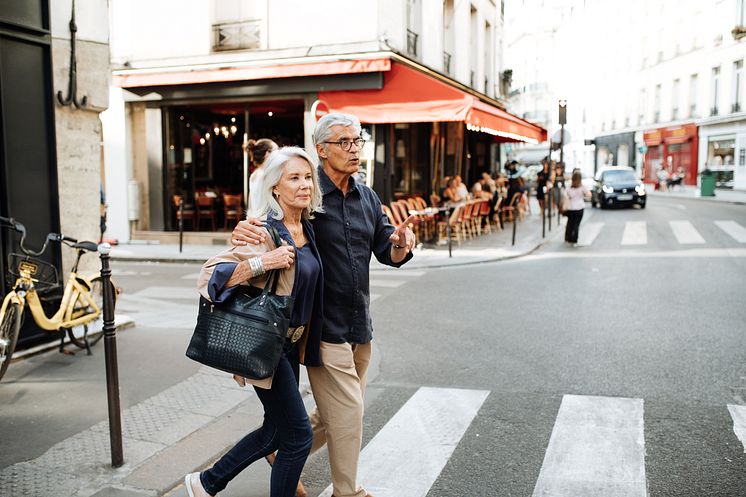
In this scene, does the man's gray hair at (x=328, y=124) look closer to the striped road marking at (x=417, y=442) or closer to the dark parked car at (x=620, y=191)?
the striped road marking at (x=417, y=442)

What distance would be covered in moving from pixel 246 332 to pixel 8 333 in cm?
321

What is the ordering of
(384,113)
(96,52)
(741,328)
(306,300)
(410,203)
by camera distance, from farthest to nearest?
1. (410,203)
2. (384,113)
3. (741,328)
4. (96,52)
5. (306,300)

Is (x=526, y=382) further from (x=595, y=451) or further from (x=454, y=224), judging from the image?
(x=454, y=224)

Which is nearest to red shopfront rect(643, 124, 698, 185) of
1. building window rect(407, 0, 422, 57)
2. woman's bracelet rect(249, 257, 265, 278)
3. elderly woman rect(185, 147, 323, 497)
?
building window rect(407, 0, 422, 57)

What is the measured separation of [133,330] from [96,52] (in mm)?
2710

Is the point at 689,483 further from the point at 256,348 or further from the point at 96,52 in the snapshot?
the point at 96,52

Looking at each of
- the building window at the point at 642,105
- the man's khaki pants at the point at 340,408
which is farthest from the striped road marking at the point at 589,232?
the building window at the point at 642,105

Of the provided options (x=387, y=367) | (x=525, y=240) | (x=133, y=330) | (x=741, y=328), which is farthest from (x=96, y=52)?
(x=525, y=240)

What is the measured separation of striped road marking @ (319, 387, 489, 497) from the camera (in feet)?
12.2

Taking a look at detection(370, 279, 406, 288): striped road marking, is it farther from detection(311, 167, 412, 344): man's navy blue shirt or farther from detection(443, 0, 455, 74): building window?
detection(443, 0, 455, 74): building window

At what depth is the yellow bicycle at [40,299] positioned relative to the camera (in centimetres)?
518

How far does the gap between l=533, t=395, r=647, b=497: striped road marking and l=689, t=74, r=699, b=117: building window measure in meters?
44.2

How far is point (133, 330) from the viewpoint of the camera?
709cm

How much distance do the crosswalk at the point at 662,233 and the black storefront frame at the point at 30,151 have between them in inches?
476
